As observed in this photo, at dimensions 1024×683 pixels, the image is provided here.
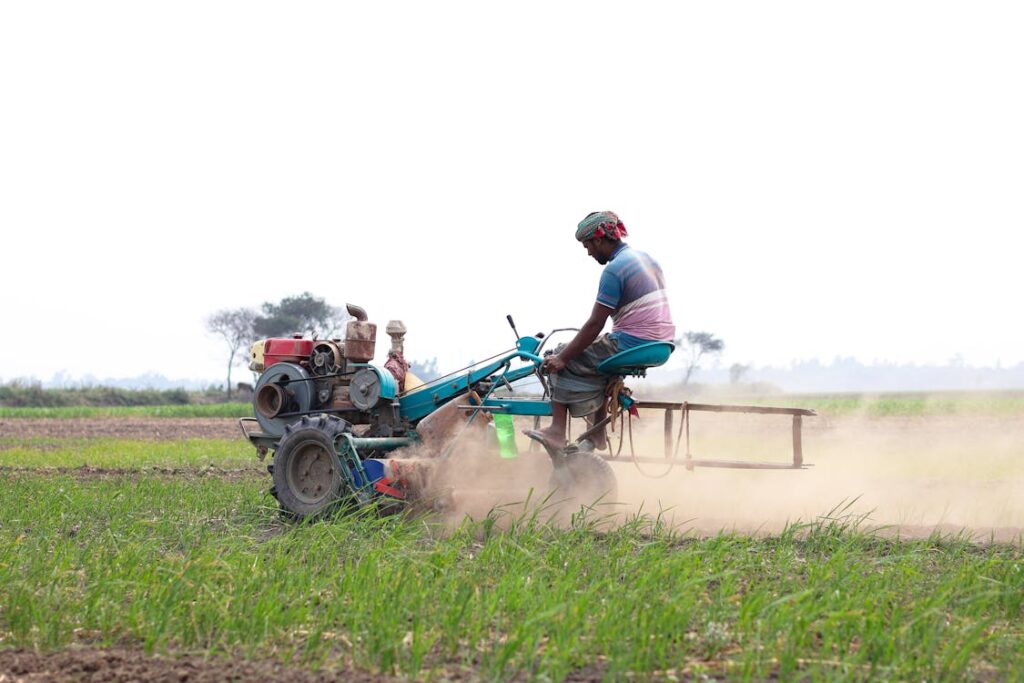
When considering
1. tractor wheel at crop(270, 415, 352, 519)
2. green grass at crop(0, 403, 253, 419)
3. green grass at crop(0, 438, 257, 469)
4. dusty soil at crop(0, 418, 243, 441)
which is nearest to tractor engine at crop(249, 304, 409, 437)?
tractor wheel at crop(270, 415, 352, 519)

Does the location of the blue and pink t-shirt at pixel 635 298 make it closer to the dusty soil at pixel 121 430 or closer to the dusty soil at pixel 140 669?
the dusty soil at pixel 140 669

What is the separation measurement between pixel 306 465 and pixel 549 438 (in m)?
1.97

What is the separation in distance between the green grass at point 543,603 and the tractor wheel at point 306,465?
1.67 metres

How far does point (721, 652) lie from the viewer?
3871mm

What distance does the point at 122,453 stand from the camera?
16234mm

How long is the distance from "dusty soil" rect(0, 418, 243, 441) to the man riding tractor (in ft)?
53.7

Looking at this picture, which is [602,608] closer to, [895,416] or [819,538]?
[819,538]

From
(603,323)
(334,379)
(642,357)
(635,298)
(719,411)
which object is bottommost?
(719,411)

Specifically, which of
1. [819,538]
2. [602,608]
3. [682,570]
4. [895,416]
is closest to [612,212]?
[819,538]

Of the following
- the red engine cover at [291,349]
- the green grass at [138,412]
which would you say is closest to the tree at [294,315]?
the green grass at [138,412]

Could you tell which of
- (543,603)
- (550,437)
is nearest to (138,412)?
(550,437)

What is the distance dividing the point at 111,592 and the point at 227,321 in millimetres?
72042

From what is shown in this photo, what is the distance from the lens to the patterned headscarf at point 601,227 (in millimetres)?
7117

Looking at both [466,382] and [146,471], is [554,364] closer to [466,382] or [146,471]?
[466,382]
